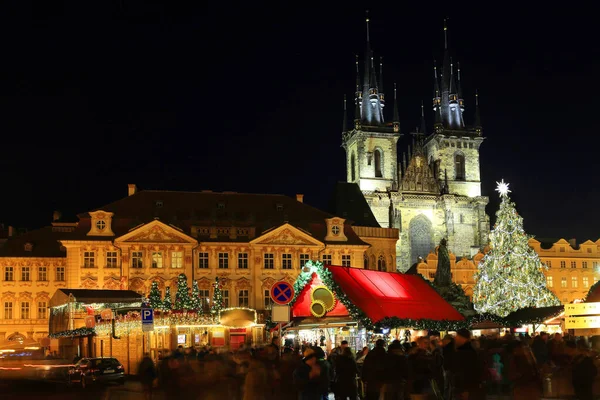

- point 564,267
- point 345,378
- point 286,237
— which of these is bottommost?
point 345,378

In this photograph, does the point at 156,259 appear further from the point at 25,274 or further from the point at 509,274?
the point at 509,274

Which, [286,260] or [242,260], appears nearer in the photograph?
[242,260]

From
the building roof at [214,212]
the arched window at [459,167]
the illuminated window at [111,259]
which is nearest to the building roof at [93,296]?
the illuminated window at [111,259]

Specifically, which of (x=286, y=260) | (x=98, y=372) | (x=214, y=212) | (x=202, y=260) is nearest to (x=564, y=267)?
(x=286, y=260)

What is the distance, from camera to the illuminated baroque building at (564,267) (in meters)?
80.1

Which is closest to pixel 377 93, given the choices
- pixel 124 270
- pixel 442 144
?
pixel 442 144

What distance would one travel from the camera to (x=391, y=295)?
2633 cm

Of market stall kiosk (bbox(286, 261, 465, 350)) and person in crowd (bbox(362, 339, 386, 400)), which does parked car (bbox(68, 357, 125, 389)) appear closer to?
market stall kiosk (bbox(286, 261, 465, 350))

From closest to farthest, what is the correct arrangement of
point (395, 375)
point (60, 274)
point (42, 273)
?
1. point (395, 375)
2. point (42, 273)
3. point (60, 274)

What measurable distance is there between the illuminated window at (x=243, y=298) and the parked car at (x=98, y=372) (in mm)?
26804

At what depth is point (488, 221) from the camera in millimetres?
92812

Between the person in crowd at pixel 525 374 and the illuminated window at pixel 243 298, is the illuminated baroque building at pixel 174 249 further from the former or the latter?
the person in crowd at pixel 525 374

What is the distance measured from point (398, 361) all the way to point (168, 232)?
4130 cm

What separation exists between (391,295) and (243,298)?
30.5 metres
